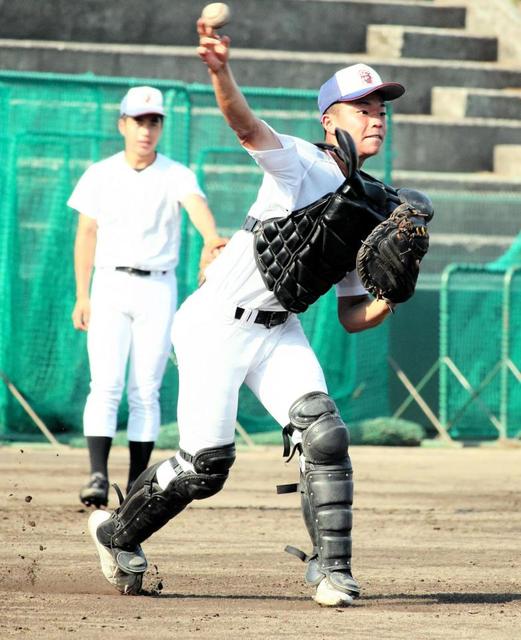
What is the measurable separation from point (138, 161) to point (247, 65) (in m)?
8.27

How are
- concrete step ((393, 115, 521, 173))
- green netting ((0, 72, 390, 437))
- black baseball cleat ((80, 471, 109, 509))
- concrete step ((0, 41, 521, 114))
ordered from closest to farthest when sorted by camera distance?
black baseball cleat ((80, 471, 109, 509))
green netting ((0, 72, 390, 437))
concrete step ((0, 41, 521, 114))
concrete step ((393, 115, 521, 173))

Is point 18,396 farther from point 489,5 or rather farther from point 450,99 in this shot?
point 489,5

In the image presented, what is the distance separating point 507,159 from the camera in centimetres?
1716

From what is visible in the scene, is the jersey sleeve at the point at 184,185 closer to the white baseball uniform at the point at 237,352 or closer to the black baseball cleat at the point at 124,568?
the white baseball uniform at the point at 237,352

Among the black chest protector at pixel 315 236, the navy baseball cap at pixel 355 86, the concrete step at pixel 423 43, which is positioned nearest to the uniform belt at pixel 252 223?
the black chest protector at pixel 315 236

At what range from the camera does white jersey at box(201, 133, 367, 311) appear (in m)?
5.31

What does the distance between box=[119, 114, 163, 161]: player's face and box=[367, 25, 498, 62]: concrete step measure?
33.1 ft

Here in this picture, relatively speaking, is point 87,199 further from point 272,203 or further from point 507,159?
point 507,159

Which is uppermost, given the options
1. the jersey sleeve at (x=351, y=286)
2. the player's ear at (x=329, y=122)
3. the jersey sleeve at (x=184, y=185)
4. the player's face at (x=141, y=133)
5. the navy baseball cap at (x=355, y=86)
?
the navy baseball cap at (x=355, y=86)

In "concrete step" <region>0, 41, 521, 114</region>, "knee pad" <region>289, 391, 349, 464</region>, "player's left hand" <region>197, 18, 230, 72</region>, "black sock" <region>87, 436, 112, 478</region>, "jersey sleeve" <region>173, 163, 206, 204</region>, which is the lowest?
"black sock" <region>87, 436, 112, 478</region>

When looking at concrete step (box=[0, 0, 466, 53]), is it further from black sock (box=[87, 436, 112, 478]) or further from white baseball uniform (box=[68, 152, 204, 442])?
black sock (box=[87, 436, 112, 478])

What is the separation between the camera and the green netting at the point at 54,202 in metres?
11.9

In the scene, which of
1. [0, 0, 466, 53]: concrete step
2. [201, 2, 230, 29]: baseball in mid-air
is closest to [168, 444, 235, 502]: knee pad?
[201, 2, 230, 29]: baseball in mid-air

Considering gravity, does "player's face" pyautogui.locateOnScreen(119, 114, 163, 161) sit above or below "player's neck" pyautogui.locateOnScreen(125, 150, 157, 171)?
above
